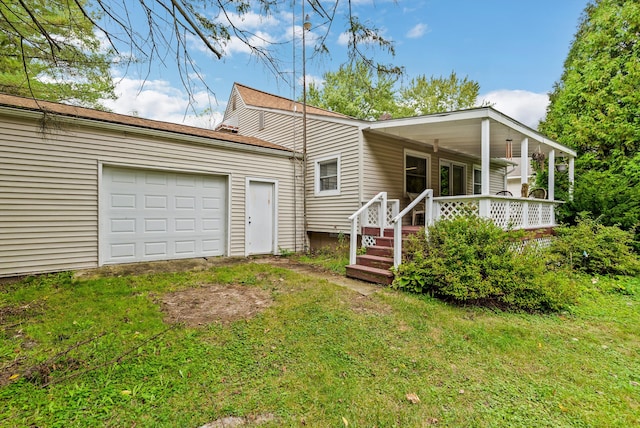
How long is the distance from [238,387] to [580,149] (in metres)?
12.4

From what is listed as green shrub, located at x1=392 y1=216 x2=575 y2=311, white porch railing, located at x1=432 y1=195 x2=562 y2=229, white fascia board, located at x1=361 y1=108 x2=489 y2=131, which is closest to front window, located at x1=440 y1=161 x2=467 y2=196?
white porch railing, located at x1=432 y1=195 x2=562 y2=229

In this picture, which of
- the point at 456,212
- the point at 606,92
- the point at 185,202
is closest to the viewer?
the point at 456,212

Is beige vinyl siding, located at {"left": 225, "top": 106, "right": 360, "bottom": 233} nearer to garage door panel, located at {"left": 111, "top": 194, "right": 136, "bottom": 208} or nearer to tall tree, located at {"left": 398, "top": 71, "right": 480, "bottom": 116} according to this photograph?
garage door panel, located at {"left": 111, "top": 194, "right": 136, "bottom": 208}

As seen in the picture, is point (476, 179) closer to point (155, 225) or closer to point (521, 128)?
point (521, 128)

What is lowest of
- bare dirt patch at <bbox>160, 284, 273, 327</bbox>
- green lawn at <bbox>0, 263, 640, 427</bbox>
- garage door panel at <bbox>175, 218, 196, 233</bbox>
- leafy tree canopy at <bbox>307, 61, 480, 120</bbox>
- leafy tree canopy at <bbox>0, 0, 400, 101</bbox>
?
green lawn at <bbox>0, 263, 640, 427</bbox>

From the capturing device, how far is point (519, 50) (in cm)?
891

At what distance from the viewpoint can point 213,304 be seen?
4.16m

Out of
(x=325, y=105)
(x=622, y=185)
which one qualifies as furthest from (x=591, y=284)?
(x=325, y=105)

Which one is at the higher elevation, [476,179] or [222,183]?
[476,179]

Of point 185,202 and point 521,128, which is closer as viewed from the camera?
point 521,128

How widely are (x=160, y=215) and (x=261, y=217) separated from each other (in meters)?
2.52

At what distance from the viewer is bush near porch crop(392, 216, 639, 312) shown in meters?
4.18

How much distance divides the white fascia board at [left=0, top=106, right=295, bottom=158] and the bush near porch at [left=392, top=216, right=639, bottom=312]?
492 cm

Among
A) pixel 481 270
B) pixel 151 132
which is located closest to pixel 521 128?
pixel 481 270
